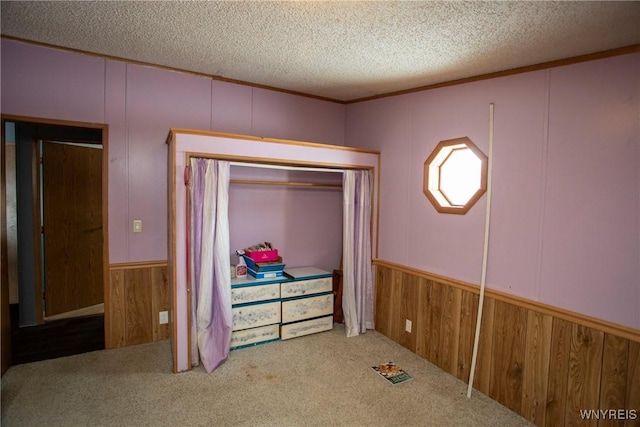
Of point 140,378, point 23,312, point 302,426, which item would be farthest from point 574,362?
point 23,312

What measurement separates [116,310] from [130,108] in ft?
5.75

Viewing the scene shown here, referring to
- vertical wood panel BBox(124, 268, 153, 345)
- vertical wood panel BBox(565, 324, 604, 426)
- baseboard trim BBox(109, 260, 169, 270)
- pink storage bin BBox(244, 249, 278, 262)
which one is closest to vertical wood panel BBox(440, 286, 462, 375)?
vertical wood panel BBox(565, 324, 604, 426)

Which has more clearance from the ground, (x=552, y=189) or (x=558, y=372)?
(x=552, y=189)

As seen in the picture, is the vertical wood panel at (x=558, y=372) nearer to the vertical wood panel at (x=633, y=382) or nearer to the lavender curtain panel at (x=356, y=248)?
the vertical wood panel at (x=633, y=382)

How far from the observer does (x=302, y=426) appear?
2035 millimetres

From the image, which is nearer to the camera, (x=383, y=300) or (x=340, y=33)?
(x=340, y=33)

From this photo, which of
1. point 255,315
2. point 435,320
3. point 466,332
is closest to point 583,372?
point 466,332

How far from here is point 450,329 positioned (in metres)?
2.70

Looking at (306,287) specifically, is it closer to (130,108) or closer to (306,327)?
(306,327)

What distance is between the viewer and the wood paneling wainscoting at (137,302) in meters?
2.91

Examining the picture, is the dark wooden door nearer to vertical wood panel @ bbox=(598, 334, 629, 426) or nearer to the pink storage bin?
the pink storage bin

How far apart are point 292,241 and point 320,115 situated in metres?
1.45

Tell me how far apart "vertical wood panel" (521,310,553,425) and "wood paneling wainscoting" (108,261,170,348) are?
292 centimetres

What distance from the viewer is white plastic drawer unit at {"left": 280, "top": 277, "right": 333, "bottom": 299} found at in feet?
10.3
